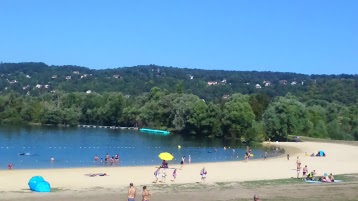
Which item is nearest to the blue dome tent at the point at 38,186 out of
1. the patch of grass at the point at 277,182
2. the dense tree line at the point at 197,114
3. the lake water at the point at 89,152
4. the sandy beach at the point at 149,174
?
the sandy beach at the point at 149,174

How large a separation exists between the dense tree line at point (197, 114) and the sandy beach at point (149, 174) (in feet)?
111

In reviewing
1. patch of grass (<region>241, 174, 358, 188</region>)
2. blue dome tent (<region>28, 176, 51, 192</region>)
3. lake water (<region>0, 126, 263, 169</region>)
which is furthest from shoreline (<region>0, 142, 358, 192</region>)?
lake water (<region>0, 126, 263, 169</region>)

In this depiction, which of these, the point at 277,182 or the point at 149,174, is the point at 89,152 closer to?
the point at 149,174

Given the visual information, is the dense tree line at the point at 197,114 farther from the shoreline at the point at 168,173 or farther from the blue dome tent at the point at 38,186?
the blue dome tent at the point at 38,186

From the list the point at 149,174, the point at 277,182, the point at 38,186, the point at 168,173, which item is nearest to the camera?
the point at 38,186

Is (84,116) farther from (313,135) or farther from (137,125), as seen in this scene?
(313,135)

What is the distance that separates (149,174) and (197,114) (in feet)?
229

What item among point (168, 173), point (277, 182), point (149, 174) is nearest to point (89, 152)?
point (168, 173)

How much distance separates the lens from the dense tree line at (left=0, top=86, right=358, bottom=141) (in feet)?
329

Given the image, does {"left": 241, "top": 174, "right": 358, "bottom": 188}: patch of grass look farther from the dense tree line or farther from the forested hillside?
the forested hillside

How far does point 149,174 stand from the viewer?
4466 centimetres

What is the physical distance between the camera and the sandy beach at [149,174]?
113 ft

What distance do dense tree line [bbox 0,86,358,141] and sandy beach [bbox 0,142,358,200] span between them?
33886 millimetres

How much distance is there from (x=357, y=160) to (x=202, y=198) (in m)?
39.2
